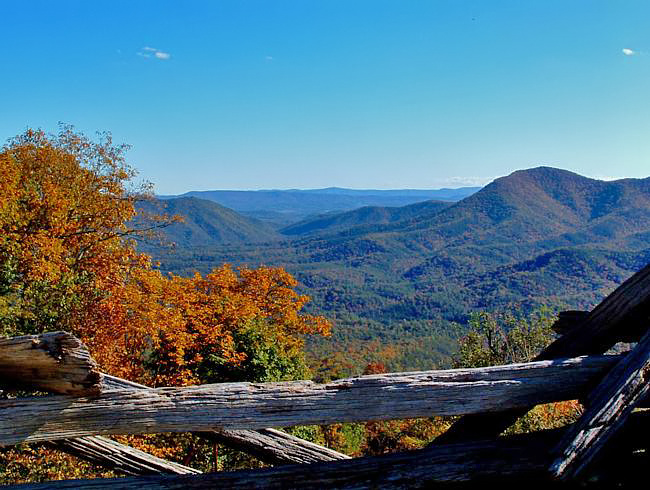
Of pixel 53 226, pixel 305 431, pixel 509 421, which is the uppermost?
pixel 53 226

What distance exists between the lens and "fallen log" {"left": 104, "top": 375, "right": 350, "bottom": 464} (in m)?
3.16

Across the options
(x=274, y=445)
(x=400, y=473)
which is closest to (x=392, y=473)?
(x=400, y=473)

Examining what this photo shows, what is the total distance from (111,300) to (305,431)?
6832 mm

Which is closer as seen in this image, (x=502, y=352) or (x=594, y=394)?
(x=594, y=394)

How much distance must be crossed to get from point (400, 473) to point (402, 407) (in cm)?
41

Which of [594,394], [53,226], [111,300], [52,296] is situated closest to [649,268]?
[594,394]

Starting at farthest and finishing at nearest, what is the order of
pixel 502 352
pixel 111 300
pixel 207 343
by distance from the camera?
pixel 502 352
pixel 111 300
pixel 207 343

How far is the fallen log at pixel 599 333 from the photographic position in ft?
8.76

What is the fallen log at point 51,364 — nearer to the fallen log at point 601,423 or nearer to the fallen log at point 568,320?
the fallen log at point 601,423

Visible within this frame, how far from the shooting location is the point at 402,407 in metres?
2.67

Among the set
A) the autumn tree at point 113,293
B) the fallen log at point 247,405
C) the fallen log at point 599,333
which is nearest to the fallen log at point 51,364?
A: the fallen log at point 247,405

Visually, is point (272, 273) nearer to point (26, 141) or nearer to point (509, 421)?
point (26, 141)

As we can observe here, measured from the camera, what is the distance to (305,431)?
45.1 ft

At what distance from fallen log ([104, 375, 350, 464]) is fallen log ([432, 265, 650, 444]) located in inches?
30.6
